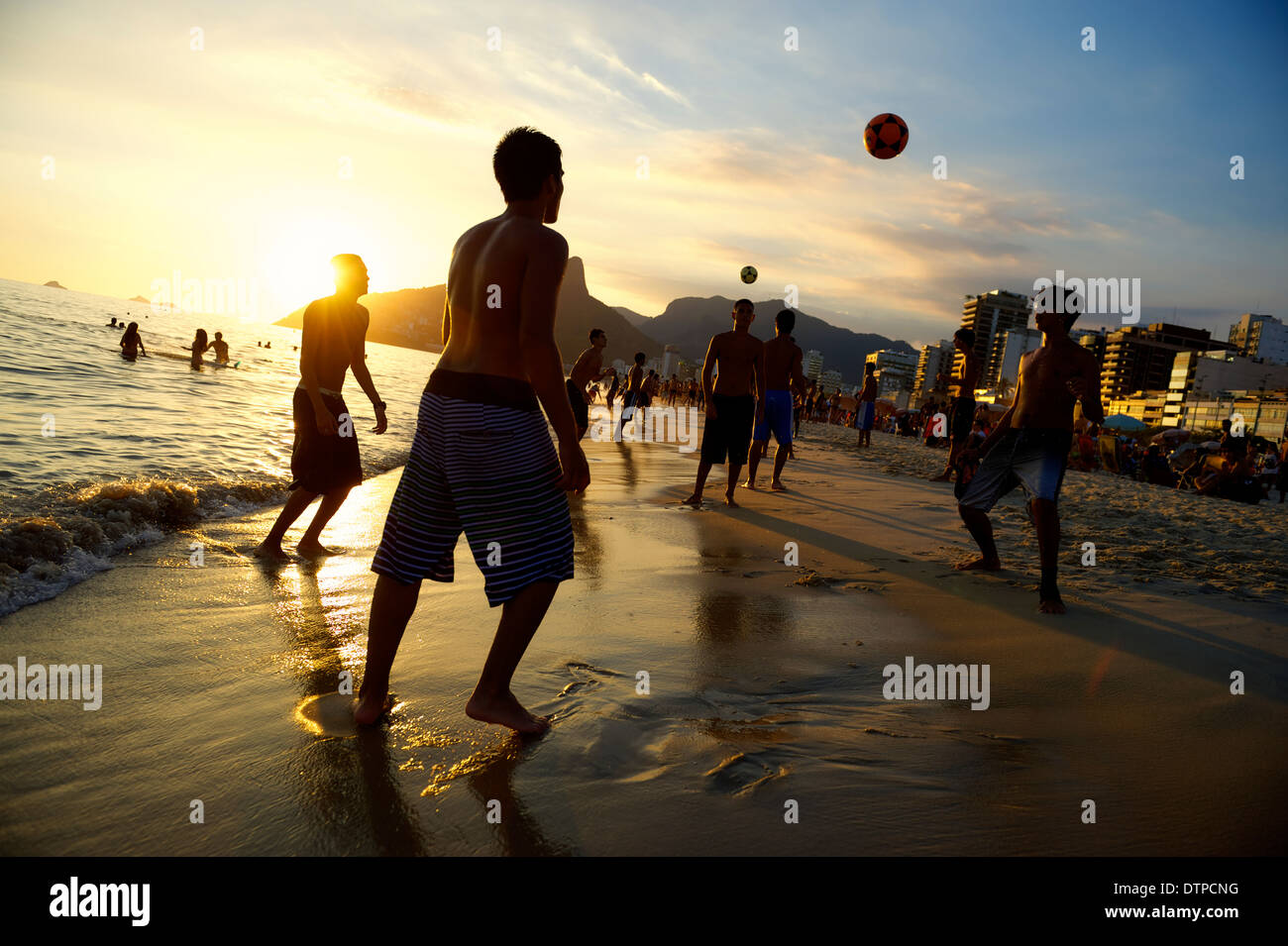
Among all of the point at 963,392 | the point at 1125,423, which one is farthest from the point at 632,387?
the point at 1125,423

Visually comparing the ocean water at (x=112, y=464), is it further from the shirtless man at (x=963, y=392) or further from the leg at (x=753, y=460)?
the shirtless man at (x=963, y=392)

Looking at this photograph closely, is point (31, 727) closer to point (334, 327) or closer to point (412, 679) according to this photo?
point (412, 679)

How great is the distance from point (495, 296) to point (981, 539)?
4.03 metres

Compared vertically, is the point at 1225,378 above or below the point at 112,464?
above

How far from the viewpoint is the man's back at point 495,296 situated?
2.17 meters

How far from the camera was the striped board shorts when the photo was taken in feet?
7.11

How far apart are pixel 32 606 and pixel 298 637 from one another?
4.56ft

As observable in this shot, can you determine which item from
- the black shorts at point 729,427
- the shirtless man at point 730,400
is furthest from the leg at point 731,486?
the black shorts at point 729,427

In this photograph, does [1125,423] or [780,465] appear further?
[1125,423]

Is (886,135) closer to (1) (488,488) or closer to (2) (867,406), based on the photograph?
(1) (488,488)

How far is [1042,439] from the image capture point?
4.47 m

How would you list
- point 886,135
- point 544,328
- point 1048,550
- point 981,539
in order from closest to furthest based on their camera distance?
point 544,328 → point 1048,550 → point 981,539 → point 886,135

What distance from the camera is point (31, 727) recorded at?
7.18 ft
